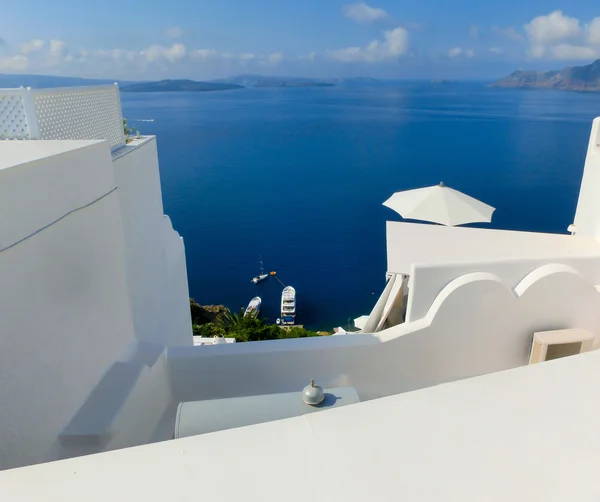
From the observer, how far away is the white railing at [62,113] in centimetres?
366

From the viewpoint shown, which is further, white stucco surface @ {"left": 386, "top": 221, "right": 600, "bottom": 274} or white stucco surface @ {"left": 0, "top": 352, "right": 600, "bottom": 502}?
white stucco surface @ {"left": 386, "top": 221, "right": 600, "bottom": 274}

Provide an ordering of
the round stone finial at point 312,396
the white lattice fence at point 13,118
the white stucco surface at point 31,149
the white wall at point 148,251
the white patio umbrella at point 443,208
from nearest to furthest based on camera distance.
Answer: the white stucco surface at point 31,149 → the round stone finial at point 312,396 → the white lattice fence at point 13,118 → the white wall at point 148,251 → the white patio umbrella at point 443,208

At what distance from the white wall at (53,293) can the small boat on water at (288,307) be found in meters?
27.8

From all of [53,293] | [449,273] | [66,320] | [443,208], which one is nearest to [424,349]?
[449,273]

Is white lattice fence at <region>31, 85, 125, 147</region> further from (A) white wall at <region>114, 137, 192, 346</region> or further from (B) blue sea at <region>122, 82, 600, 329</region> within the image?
(B) blue sea at <region>122, 82, 600, 329</region>

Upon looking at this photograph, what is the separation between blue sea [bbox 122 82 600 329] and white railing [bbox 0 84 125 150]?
2676cm

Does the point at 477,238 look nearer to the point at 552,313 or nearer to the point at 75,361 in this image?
the point at 552,313

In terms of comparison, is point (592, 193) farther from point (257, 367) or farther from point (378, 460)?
point (378, 460)

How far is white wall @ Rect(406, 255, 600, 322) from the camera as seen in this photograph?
4070mm

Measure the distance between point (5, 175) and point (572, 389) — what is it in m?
2.62

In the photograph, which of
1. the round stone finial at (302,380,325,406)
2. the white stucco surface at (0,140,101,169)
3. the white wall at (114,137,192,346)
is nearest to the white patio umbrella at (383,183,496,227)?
the white wall at (114,137,192,346)

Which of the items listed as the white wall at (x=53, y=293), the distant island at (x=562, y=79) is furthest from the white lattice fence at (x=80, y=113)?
the distant island at (x=562, y=79)

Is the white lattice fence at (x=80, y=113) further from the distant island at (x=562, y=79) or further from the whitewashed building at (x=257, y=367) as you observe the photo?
the distant island at (x=562, y=79)

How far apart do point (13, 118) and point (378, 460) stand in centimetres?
388
